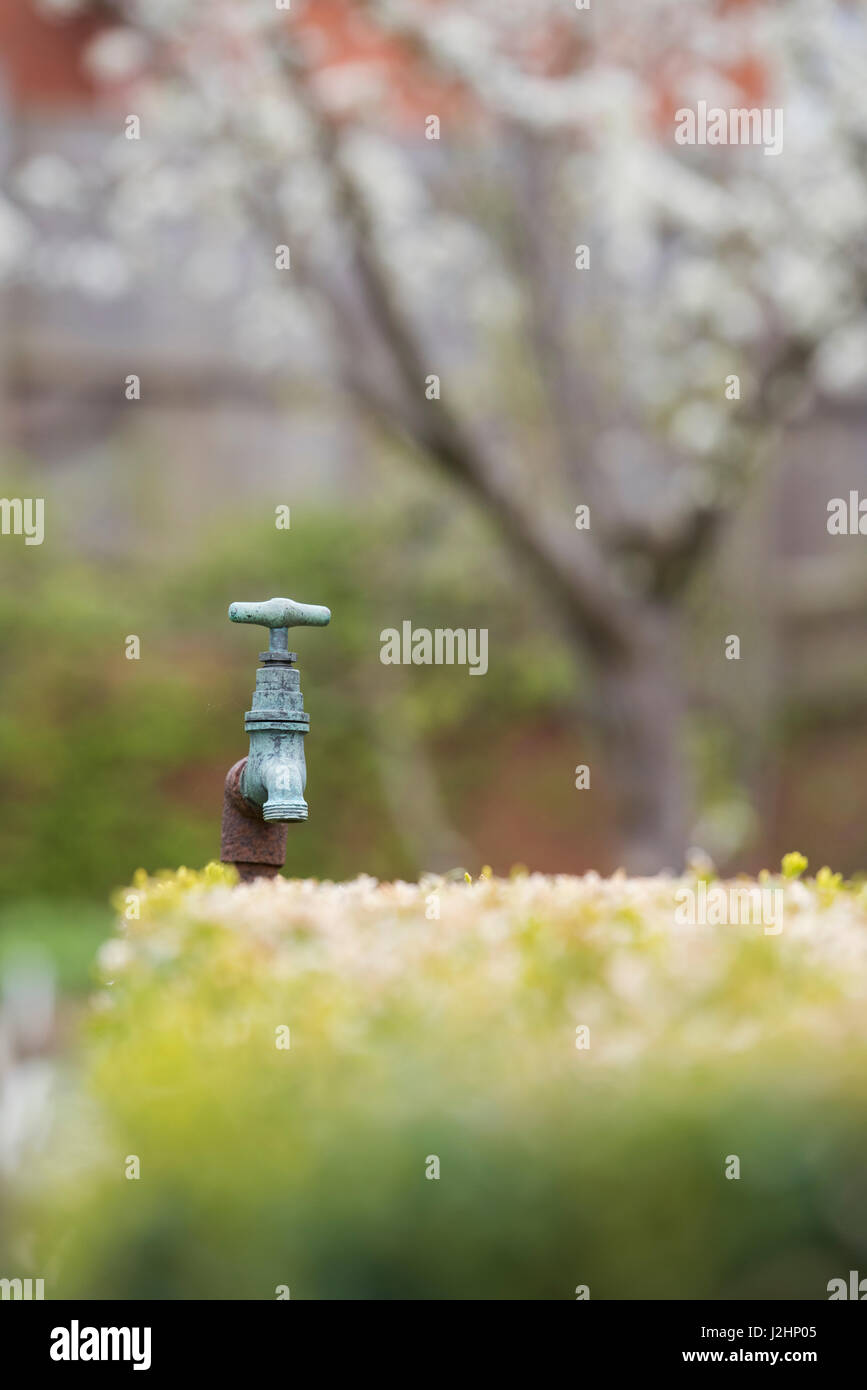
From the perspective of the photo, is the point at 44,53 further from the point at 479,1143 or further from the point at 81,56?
the point at 479,1143

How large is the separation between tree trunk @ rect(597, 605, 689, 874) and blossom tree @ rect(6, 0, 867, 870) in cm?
1

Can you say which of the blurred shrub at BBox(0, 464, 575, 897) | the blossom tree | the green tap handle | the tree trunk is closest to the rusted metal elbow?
the green tap handle

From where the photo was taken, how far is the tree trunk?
8.12 m

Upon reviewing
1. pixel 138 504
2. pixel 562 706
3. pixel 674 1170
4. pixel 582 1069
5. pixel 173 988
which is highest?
pixel 138 504

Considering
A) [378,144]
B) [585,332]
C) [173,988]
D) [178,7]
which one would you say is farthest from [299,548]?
[173,988]

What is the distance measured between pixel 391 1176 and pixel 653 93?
931 centimetres

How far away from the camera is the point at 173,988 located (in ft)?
7.22

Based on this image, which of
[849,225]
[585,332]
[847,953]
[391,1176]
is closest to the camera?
[391,1176]

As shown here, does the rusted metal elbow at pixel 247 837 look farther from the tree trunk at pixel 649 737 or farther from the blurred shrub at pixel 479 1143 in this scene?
the tree trunk at pixel 649 737

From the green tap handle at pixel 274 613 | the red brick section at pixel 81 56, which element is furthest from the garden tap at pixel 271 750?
the red brick section at pixel 81 56

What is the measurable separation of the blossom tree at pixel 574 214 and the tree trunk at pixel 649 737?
0.5 inches

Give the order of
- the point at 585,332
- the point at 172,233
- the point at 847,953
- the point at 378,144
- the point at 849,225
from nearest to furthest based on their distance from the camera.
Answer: the point at 847,953 → the point at 849,225 → the point at 378,144 → the point at 585,332 → the point at 172,233

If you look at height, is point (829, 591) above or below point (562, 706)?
above

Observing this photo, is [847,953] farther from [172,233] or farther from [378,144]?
[172,233]
